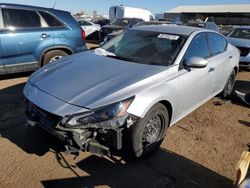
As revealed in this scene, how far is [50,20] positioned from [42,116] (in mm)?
4459

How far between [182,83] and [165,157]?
1.05 meters

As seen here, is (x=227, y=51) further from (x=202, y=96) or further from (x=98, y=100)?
(x=98, y=100)

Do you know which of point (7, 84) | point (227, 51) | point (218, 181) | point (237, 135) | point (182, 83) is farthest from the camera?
point (7, 84)

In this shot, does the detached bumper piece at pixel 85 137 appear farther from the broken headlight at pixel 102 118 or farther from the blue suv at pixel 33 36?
the blue suv at pixel 33 36

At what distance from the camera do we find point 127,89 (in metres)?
3.41

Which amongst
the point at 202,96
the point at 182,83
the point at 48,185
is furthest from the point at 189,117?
the point at 48,185

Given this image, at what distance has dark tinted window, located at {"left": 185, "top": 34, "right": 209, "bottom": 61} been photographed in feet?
14.5

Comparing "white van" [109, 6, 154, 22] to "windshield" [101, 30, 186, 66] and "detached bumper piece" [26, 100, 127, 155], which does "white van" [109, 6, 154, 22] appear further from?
"detached bumper piece" [26, 100, 127, 155]

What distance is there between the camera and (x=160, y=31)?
4.80 m

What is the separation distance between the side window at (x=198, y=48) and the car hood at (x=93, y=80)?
2.24ft

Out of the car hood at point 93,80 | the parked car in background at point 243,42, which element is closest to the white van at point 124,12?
the parked car in background at point 243,42

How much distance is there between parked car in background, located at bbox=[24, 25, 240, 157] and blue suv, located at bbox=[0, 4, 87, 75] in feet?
8.47

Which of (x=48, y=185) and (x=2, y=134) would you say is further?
(x=2, y=134)

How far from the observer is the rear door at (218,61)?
5.16 m
